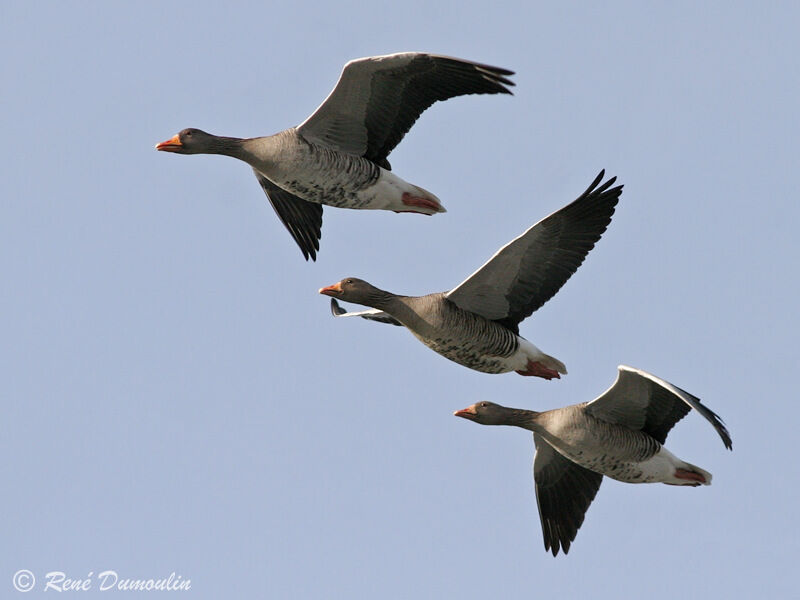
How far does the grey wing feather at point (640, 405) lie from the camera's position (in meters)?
20.2

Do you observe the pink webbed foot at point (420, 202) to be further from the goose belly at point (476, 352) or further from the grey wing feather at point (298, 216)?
the grey wing feather at point (298, 216)

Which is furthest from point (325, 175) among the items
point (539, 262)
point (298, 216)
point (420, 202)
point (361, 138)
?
point (539, 262)

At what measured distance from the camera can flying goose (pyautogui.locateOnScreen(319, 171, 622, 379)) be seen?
67.5 feet

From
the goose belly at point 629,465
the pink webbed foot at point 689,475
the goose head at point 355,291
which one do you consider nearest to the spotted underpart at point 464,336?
the goose head at point 355,291

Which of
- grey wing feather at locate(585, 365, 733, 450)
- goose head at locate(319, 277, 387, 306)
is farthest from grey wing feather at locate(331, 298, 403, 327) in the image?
grey wing feather at locate(585, 365, 733, 450)

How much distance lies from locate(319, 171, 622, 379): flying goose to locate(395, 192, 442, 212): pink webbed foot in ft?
4.00

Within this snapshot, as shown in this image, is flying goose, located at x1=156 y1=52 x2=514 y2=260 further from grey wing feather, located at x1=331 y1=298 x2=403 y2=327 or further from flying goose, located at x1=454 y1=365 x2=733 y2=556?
flying goose, located at x1=454 y1=365 x2=733 y2=556

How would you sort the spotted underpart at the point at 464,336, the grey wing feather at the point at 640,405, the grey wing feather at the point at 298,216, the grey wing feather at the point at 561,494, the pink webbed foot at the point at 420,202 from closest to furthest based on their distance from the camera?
1. the grey wing feather at the point at 640,405
2. the spotted underpart at the point at 464,336
3. the pink webbed foot at the point at 420,202
4. the grey wing feather at the point at 561,494
5. the grey wing feather at the point at 298,216

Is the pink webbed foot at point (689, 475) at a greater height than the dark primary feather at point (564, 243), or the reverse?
the dark primary feather at point (564, 243)

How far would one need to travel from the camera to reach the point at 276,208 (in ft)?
76.0

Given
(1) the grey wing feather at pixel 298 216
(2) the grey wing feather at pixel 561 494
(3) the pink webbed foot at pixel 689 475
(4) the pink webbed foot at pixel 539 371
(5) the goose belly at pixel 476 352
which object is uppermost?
(1) the grey wing feather at pixel 298 216

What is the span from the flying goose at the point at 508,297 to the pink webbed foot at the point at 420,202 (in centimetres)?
122

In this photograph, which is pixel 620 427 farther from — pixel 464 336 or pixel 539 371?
pixel 464 336

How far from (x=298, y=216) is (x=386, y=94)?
292 centimetres
